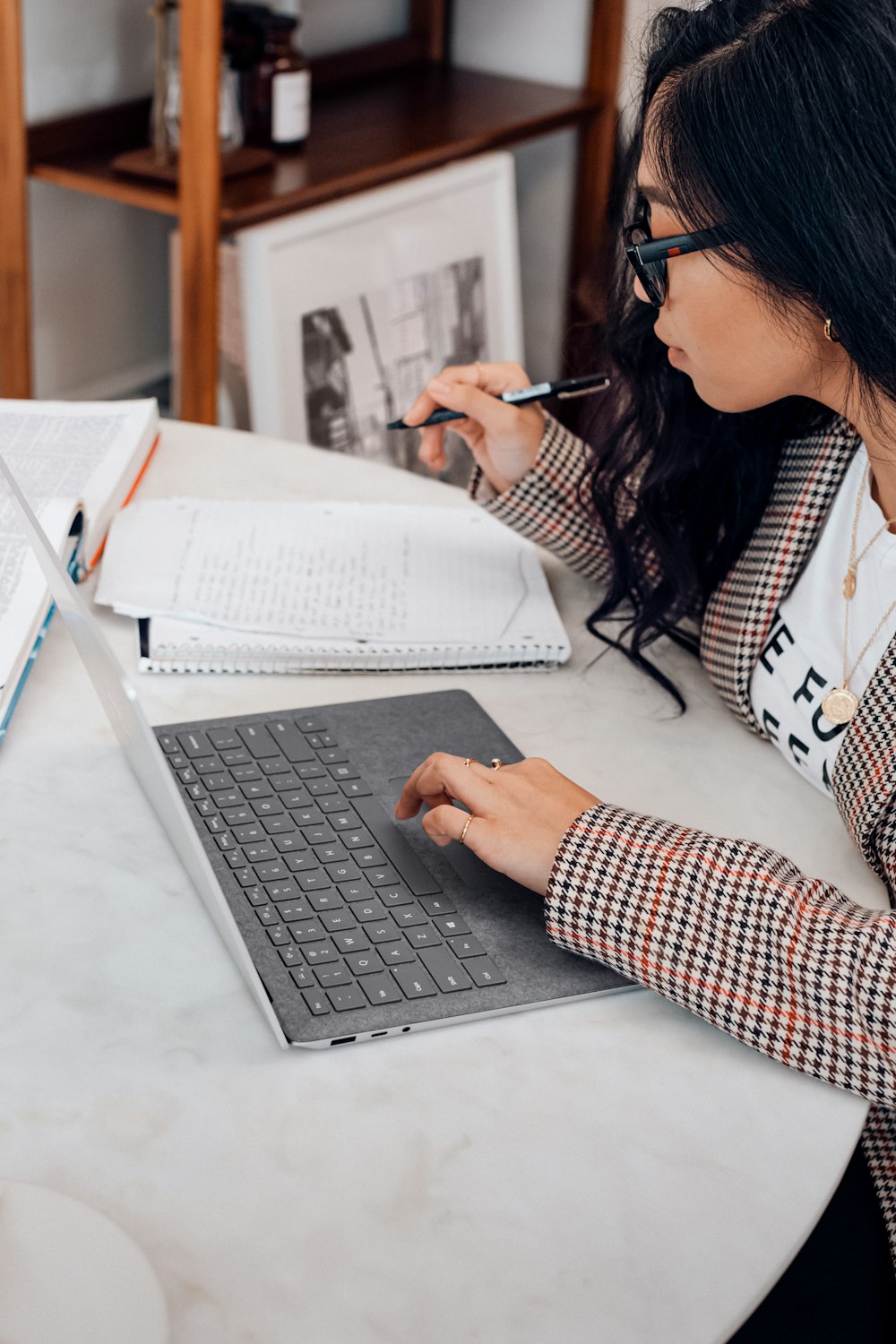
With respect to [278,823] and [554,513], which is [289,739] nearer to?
[278,823]

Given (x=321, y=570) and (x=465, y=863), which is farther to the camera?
(x=321, y=570)

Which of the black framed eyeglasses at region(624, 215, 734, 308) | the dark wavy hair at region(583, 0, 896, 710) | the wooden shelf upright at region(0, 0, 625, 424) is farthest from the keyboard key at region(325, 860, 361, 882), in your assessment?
the wooden shelf upright at region(0, 0, 625, 424)

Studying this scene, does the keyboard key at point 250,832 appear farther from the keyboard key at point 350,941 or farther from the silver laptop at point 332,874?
the keyboard key at point 350,941

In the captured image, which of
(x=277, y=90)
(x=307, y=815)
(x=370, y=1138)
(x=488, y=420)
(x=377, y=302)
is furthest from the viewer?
(x=377, y=302)

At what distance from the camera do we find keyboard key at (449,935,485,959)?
76cm

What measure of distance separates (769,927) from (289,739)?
13.5 inches

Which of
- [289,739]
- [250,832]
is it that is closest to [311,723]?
[289,739]

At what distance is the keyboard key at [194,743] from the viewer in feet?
2.95

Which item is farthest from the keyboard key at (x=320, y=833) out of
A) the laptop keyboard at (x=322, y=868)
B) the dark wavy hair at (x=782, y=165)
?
the dark wavy hair at (x=782, y=165)

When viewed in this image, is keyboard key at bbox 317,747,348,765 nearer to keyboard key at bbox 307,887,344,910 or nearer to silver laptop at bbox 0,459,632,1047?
silver laptop at bbox 0,459,632,1047

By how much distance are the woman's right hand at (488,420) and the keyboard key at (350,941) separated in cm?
56

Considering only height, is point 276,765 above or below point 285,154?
below

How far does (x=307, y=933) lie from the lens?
75 cm

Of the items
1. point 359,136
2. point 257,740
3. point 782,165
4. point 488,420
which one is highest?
point 782,165
